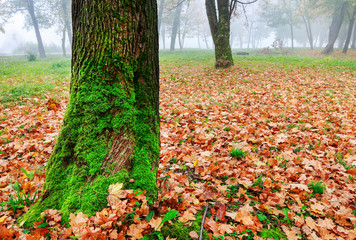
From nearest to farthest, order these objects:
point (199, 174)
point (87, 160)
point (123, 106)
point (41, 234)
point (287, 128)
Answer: point (41, 234), point (87, 160), point (123, 106), point (199, 174), point (287, 128)

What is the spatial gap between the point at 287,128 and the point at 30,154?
5.13m

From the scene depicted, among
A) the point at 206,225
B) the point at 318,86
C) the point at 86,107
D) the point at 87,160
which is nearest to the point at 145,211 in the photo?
the point at 206,225

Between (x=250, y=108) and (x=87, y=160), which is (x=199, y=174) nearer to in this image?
(x=87, y=160)

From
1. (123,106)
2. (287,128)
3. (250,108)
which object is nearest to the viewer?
(123,106)

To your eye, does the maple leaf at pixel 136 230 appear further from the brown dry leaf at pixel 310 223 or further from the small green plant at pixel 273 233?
the brown dry leaf at pixel 310 223

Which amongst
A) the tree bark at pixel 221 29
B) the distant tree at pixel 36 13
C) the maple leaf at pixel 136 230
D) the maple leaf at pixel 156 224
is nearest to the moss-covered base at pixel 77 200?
the maple leaf at pixel 136 230

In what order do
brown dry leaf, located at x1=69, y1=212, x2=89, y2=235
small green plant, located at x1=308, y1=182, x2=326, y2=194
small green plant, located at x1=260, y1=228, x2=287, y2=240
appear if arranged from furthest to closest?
small green plant, located at x1=308, y1=182, x2=326, y2=194
small green plant, located at x1=260, y1=228, x2=287, y2=240
brown dry leaf, located at x1=69, y1=212, x2=89, y2=235

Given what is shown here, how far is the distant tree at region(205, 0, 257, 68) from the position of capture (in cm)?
1013

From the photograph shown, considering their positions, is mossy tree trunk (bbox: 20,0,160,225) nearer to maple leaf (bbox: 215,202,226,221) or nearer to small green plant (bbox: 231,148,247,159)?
maple leaf (bbox: 215,202,226,221)

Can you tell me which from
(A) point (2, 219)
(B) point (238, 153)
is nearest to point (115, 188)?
(A) point (2, 219)

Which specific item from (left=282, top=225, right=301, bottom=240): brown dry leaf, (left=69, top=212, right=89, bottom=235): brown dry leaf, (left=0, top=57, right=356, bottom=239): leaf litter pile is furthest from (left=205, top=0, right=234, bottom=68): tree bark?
(left=69, top=212, right=89, bottom=235): brown dry leaf

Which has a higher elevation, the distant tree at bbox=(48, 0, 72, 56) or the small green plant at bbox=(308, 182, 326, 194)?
the distant tree at bbox=(48, 0, 72, 56)

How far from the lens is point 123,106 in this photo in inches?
80.7

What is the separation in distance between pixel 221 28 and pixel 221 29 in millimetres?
50
